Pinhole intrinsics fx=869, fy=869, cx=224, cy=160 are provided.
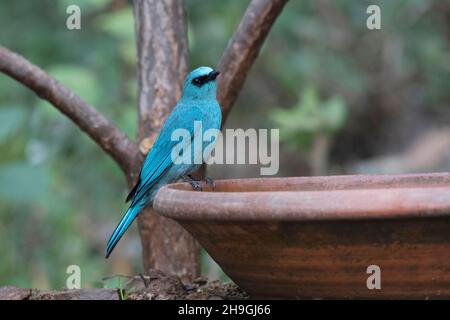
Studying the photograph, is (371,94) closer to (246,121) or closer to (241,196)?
(246,121)

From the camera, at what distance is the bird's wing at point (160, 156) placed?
10.7 feet

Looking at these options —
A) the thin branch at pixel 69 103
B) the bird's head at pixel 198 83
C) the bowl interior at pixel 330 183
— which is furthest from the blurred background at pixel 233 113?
the bowl interior at pixel 330 183

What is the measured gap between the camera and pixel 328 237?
6.62ft

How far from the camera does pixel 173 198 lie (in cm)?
223

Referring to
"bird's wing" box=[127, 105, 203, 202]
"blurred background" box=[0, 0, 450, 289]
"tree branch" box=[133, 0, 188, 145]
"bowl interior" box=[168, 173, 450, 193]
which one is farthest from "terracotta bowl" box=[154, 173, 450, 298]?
"blurred background" box=[0, 0, 450, 289]

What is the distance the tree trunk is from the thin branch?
0.09 m

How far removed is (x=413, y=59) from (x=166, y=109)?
4338 mm

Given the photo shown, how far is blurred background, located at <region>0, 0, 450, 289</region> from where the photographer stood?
5.12 meters

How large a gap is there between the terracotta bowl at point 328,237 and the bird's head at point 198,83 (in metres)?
1.31

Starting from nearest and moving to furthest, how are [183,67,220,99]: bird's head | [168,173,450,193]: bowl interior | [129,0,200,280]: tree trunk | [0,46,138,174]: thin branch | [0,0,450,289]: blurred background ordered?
[168,173,450,193]: bowl interior, [0,46,138,174]: thin branch, [129,0,200,280]: tree trunk, [183,67,220,99]: bird's head, [0,0,450,289]: blurred background

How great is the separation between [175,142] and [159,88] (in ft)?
0.74

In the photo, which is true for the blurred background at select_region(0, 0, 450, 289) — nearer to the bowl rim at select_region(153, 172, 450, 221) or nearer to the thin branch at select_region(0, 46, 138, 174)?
the thin branch at select_region(0, 46, 138, 174)

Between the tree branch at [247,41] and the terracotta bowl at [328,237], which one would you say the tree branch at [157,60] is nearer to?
the tree branch at [247,41]

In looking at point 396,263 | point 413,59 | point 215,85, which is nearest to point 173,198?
point 396,263
